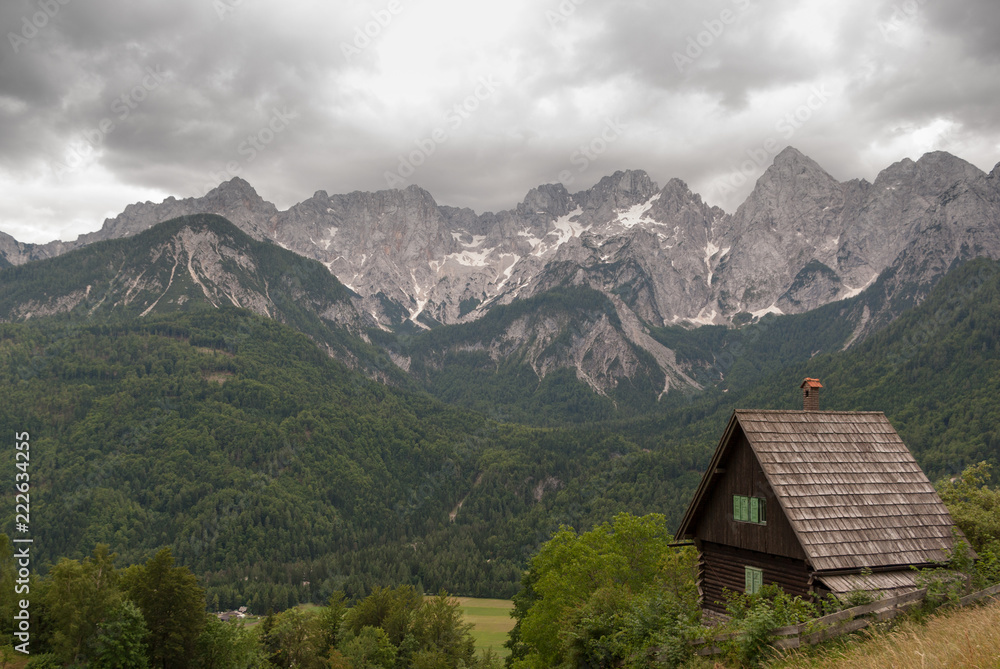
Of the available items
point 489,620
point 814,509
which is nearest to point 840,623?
point 814,509

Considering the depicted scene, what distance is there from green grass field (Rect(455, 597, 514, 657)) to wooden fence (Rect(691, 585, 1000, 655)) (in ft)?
362

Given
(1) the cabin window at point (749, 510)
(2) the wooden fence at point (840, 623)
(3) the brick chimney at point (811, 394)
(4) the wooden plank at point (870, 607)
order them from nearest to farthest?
(2) the wooden fence at point (840, 623) < (4) the wooden plank at point (870, 607) < (1) the cabin window at point (749, 510) < (3) the brick chimney at point (811, 394)

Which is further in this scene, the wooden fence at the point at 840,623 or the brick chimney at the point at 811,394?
the brick chimney at the point at 811,394

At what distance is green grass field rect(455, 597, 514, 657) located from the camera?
132000 millimetres

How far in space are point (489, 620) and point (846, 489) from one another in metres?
147

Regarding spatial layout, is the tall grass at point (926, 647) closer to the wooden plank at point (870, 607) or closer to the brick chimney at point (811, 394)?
the wooden plank at point (870, 607)

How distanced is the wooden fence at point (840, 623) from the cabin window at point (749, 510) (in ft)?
25.2

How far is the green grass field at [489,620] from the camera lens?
132 meters

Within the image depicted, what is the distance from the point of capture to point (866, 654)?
52.8ft

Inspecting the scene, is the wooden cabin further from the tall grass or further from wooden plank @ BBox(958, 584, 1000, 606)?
the tall grass

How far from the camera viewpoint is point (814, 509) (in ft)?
86.6

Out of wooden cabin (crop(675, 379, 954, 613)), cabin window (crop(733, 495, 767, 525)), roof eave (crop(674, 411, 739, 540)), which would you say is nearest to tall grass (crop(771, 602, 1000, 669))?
wooden cabin (crop(675, 379, 954, 613))

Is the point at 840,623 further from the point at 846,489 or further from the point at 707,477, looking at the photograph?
the point at 707,477

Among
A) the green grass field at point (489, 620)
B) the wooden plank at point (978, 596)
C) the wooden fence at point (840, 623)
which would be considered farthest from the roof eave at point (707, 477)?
the green grass field at point (489, 620)
